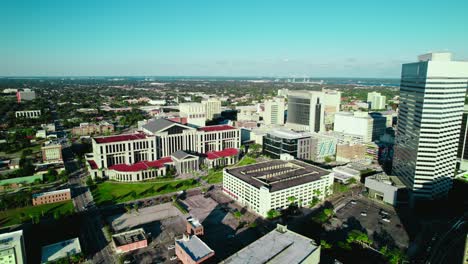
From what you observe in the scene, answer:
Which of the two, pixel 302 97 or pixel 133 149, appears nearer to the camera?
pixel 133 149

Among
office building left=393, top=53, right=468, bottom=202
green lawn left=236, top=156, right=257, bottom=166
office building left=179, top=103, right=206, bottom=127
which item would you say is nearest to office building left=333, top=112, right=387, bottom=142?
green lawn left=236, top=156, right=257, bottom=166

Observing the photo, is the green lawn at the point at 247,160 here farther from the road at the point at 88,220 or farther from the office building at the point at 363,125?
the office building at the point at 363,125

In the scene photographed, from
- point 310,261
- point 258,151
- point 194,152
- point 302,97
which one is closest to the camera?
point 310,261

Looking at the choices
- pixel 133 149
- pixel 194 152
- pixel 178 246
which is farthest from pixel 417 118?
pixel 133 149

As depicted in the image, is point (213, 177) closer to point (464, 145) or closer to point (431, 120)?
point (431, 120)

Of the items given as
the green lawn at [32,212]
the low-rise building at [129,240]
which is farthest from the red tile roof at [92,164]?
the low-rise building at [129,240]

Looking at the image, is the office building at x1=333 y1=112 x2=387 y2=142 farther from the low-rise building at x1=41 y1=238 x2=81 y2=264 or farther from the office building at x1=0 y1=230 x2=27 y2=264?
the office building at x1=0 y1=230 x2=27 y2=264

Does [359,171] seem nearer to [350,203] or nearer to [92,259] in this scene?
[350,203]

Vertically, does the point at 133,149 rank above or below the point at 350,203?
above
